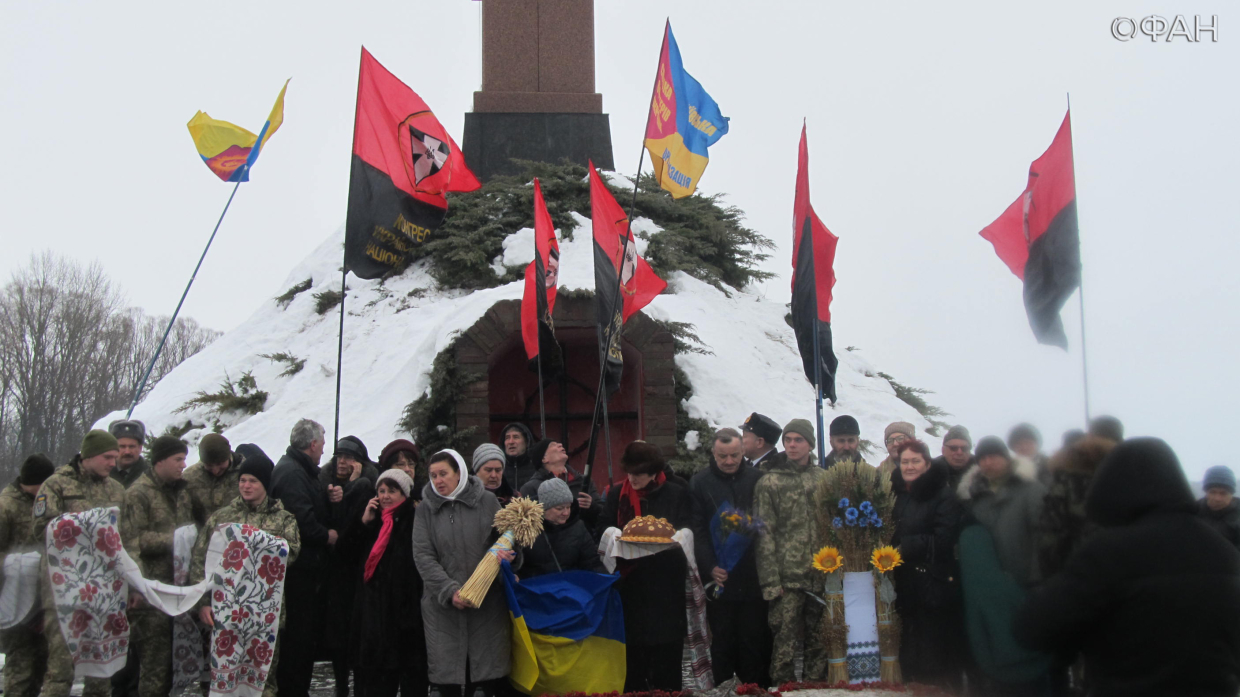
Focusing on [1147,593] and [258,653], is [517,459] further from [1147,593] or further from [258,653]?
[1147,593]

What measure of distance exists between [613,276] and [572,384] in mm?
3304

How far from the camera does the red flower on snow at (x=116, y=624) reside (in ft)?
18.1

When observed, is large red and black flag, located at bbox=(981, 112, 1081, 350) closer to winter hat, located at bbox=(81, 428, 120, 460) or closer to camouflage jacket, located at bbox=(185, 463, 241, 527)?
camouflage jacket, located at bbox=(185, 463, 241, 527)

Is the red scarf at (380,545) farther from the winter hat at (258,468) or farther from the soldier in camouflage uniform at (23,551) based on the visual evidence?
the soldier in camouflage uniform at (23,551)

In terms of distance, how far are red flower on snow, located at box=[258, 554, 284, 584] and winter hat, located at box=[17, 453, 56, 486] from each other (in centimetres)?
130

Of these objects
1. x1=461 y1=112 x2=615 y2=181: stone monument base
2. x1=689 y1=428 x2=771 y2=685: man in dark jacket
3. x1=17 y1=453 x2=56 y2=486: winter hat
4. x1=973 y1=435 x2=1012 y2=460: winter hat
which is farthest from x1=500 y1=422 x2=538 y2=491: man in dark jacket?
x1=461 y1=112 x2=615 y2=181: stone monument base

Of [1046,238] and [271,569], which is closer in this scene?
[271,569]

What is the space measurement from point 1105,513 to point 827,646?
3.23 metres

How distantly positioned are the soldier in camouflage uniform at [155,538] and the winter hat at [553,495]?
203 cm

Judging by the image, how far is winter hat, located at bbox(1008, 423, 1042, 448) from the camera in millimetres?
3479

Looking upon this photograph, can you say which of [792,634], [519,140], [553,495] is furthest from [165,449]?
[519,140]

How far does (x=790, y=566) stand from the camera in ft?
19.1

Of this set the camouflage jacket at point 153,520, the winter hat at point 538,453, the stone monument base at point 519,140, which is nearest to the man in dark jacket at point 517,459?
the winter hat at point 538,453

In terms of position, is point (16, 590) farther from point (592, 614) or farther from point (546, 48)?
point (546, 48)
